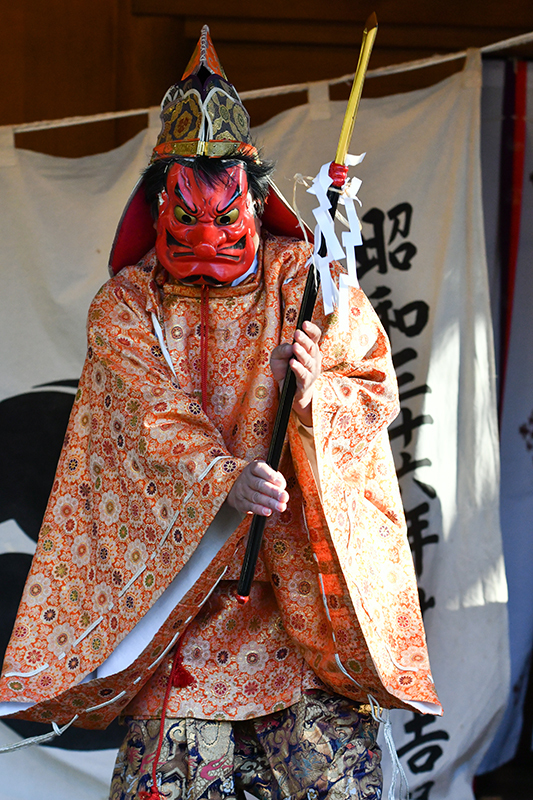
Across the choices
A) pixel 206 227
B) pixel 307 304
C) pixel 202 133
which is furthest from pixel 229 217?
pixel 307 304

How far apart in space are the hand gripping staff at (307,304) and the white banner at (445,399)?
4.24ft

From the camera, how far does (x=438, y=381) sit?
315 centimetres

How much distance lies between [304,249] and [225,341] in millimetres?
318

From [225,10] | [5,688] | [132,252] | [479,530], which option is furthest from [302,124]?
[5,688]

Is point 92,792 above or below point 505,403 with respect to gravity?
below

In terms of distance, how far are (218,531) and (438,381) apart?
1397 millimetres

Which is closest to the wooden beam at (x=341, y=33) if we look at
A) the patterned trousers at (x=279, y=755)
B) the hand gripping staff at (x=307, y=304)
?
the hand gripping staff at (x=307, y=304)

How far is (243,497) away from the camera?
1864 millimetres

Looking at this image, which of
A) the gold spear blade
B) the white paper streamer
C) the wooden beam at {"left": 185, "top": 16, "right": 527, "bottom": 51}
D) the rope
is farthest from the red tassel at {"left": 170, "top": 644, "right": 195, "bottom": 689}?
the wooden beam at {"left": 185, "top": 16, "right": 527, "bottom": 51}

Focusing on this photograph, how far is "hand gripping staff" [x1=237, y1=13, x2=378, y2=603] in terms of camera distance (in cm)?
179

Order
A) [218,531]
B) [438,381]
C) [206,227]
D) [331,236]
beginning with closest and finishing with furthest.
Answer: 1. [331,236]
2. [218,531]
3. [206,227]
4. [438,381]

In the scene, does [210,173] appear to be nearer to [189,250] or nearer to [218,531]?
[189,250]

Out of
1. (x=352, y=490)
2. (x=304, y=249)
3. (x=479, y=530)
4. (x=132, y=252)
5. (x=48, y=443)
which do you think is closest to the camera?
(x=352, y=490)

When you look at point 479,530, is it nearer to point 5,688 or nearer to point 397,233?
point 397,233
